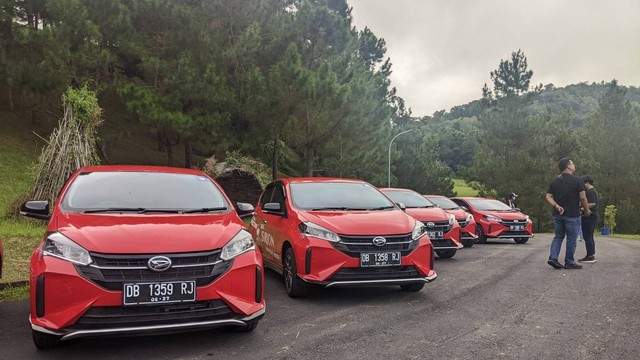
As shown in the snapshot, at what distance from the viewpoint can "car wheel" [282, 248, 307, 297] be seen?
234 inches

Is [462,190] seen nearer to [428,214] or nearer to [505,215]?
[505,215]

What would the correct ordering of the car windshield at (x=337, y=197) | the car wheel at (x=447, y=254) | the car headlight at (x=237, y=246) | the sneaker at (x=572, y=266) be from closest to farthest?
the car headlight at (x=237, y=246) < the car windshield at (x=337, y=197) < the sneaker at (x=572, y=266) < the car wheel at (x=447, y=254)

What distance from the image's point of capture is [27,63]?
19.6m

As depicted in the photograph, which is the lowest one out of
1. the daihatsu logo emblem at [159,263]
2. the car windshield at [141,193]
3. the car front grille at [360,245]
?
the car front grille at [360,245]

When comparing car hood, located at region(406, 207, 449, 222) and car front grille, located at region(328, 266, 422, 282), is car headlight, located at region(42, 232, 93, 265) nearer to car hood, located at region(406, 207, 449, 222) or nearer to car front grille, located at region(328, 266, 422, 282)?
car front grille, located at region(328, 266, 422, 282)

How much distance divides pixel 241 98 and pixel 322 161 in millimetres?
7825

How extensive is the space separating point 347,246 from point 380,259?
0.41 meters

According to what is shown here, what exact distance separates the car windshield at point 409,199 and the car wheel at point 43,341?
7.61 meters

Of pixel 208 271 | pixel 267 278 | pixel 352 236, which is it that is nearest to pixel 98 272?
pixel 208 271

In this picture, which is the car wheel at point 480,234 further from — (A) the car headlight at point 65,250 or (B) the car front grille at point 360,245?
(A) the car headlight at point 65,250

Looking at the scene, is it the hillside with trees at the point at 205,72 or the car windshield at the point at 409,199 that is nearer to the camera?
the car windshield at the point at 409,199

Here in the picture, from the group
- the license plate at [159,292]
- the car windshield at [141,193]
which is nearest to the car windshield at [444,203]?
the car windshield at [141,193]

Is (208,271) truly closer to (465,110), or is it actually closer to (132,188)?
(132,188)

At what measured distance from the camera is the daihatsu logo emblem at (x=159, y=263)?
12.6ft
